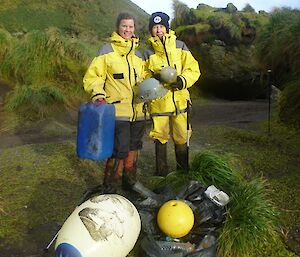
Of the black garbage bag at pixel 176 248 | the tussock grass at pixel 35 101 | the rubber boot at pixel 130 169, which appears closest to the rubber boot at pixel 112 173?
the rubber boot at pixel 130 169

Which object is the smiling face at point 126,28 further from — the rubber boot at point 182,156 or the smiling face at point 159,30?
the rubber boot at point 182,156

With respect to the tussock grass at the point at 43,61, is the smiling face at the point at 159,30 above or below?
above

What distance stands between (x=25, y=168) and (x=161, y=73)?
2600 mm

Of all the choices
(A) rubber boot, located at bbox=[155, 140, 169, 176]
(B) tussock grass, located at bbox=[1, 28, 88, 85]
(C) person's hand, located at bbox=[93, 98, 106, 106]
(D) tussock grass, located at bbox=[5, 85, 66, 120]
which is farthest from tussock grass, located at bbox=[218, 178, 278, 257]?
(B) tussock grass, located at bbox=[1, 28, 88, 85]

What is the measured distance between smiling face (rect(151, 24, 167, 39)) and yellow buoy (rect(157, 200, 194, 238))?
1802 millimetres

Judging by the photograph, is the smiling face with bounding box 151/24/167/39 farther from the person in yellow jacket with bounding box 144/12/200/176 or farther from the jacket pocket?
the jacket pocket

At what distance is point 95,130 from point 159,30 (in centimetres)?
134

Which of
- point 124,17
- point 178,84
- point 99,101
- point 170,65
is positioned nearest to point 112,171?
point 99,101

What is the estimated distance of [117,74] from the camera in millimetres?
4281

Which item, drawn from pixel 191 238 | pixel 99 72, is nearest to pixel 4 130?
pixel 99 72

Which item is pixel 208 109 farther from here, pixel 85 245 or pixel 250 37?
pixel 85 245

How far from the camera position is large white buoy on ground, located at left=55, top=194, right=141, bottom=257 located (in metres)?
3.10

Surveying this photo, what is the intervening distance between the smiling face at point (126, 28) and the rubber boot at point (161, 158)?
4.84ft

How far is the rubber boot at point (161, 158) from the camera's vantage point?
534cm
